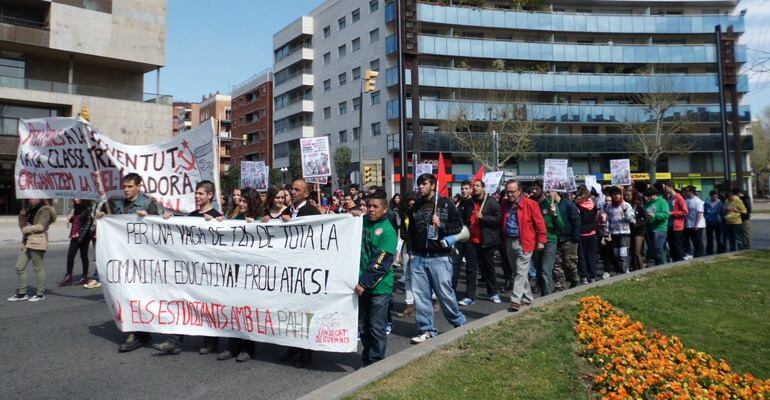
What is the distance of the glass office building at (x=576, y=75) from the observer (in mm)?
40906

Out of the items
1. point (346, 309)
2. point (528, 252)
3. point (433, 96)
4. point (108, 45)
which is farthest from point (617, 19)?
point (346, 309)

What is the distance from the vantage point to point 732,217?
12008 mm

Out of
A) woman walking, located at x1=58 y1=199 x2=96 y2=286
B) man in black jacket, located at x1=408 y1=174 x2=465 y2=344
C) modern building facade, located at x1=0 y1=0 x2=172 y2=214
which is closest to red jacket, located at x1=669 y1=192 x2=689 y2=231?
man in black jacket, located at x1=408 y1=174 x2=465 y2=344

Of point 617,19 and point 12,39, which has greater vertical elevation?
point 617,19

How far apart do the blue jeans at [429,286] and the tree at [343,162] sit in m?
39.2

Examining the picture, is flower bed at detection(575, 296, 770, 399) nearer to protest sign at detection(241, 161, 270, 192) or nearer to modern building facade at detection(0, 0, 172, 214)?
protest sign at detection(241, 161, 270, 192)

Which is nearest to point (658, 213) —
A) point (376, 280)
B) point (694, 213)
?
point (694, 213)

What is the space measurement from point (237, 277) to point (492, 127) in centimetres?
3366

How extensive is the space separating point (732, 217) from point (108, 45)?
120ft

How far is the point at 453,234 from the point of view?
233 inches

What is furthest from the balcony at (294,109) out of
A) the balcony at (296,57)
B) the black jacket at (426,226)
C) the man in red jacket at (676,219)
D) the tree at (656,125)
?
the black jacket at (426,226)

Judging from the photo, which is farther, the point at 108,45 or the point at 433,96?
the point at 433,96

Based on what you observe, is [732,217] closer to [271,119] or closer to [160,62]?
[160,62]

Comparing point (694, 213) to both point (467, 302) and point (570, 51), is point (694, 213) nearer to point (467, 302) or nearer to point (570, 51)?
point (467, 302)
